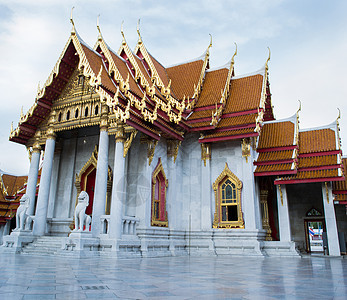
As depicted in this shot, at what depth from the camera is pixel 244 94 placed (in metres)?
16.9

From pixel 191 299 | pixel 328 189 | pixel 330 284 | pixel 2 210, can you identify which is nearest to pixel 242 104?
pixel 328 189

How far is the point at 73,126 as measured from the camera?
1322cm

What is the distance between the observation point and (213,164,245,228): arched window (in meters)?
14.0

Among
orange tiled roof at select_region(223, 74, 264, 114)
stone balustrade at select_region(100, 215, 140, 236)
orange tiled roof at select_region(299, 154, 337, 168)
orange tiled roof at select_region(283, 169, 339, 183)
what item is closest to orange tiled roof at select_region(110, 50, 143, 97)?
orange tiled roof at select_region(223, 74, 264, 114)

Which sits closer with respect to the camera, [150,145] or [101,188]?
[101,188]

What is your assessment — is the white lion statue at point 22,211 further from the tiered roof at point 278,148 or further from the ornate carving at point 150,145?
the tiered roof at point 278,148

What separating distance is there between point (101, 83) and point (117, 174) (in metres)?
3.22

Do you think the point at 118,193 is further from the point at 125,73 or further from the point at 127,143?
the point at 125,73

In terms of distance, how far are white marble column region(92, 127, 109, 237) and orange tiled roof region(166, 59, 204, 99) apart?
649 cm

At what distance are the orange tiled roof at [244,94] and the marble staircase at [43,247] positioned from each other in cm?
954

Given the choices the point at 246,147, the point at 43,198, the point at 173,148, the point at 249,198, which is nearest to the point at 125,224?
the point at 43,198

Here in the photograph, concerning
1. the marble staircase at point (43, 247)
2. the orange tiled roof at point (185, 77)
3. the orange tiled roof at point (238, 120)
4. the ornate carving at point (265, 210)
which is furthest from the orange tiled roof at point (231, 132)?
the marble staircase at point (43, 247)

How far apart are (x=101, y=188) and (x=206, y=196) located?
5.10 m

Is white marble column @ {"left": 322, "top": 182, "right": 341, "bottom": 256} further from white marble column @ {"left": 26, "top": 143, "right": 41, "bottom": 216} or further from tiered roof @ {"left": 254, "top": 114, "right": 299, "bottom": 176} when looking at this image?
white marble column @ {"left": 26, "top": 143, "right": 41, "bottom": 216}
